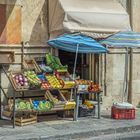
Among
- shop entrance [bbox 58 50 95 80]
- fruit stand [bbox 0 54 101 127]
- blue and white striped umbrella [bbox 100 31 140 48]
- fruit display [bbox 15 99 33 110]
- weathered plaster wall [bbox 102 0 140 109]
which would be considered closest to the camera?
fruit display [bbox 15 99 33 110]

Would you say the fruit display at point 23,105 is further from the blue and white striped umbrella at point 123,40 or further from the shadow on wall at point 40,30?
the blue and white striped umbrella at point 123,40

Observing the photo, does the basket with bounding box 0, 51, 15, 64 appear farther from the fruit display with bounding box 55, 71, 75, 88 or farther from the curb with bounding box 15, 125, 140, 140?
the curb with bounding box 15, 125, 140, 140

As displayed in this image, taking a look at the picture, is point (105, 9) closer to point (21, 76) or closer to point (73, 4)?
point (73, 4)

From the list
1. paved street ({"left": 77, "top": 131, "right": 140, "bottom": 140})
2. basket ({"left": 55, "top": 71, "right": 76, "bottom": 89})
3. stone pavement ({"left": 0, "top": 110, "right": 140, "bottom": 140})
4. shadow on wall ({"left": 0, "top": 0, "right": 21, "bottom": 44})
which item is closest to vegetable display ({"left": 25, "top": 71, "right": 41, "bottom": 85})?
basket ({"left": 55, "top": 71, "right": 76, "bottom": 89})

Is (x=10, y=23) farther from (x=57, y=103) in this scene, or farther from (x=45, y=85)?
(x=57, y=103)

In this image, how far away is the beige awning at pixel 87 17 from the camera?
41.5 ft

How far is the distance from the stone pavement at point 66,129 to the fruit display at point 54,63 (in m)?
1.41

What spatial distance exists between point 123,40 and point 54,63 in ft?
6.56

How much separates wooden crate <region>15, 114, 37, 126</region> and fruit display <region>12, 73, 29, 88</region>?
32.9 inches

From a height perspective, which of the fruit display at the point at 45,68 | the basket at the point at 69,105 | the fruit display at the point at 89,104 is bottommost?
the fruit display at the point at 89,104

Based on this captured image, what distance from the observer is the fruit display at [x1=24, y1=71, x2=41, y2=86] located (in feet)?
38.1

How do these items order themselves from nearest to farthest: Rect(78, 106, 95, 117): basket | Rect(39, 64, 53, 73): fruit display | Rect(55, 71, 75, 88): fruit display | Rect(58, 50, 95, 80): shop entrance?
Rect(55, 71, 75, 88): fruit display, Rect(39, 64, 53, 73): fruit display, Rect(78, 106, 95, 117): basket, Rect(58, 50, 95, 80): shop entrance

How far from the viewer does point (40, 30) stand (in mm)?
13352

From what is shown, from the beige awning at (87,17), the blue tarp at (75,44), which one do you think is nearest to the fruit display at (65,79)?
the blue tarp at (75,44)
